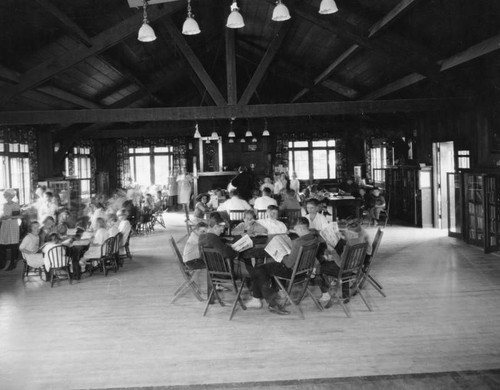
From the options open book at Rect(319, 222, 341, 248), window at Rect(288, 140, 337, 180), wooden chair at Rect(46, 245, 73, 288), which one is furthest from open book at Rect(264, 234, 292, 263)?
window at Rect(288, 140, 337, 180)

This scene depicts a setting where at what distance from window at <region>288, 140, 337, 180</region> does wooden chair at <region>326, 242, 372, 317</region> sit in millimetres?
14684

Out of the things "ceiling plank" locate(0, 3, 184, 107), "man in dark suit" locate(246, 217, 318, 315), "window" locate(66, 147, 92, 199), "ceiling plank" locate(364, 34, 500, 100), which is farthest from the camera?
"window" locate(66, 147, 92, 199)

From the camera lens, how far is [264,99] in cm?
1961

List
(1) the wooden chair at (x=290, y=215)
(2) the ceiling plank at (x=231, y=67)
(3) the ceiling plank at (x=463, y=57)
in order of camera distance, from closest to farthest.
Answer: (3) the ceiling plank at (x=463, y=57), (1) the wooden chair at (x=290, y=215), (2) the ceiling plank at (x=231, y=67)

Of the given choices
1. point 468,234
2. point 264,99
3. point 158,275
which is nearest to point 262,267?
point 158,275

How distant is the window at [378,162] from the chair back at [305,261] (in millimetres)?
11811

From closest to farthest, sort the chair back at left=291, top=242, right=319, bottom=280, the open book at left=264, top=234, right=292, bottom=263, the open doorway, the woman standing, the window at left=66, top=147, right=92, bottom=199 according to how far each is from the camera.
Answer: the chair back at left=291, top=242, right=319, bottom=280 < the open book at left=264, top=234, right=292, bottom=263 < the woman standing < the open doorway < the window at left=66, top=147, right=92, bottom=199

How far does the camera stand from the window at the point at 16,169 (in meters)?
12.3

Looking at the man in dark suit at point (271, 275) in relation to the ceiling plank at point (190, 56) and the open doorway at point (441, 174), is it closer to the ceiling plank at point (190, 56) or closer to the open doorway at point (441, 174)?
the ceiling plank at point (190, 56)

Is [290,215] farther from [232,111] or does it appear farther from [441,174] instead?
[441,174]

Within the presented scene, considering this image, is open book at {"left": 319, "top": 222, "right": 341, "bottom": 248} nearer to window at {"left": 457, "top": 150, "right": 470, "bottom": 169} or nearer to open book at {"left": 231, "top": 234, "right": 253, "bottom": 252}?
open book at {"left": 231, "top": 234, "right": 253, "bottom": 252}

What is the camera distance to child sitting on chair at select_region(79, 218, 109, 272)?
8125 mm

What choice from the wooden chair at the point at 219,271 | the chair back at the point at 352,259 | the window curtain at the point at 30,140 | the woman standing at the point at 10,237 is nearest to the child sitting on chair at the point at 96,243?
the woman standing at the point at 10,237

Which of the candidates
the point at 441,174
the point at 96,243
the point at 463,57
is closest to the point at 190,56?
the point at 96,243
